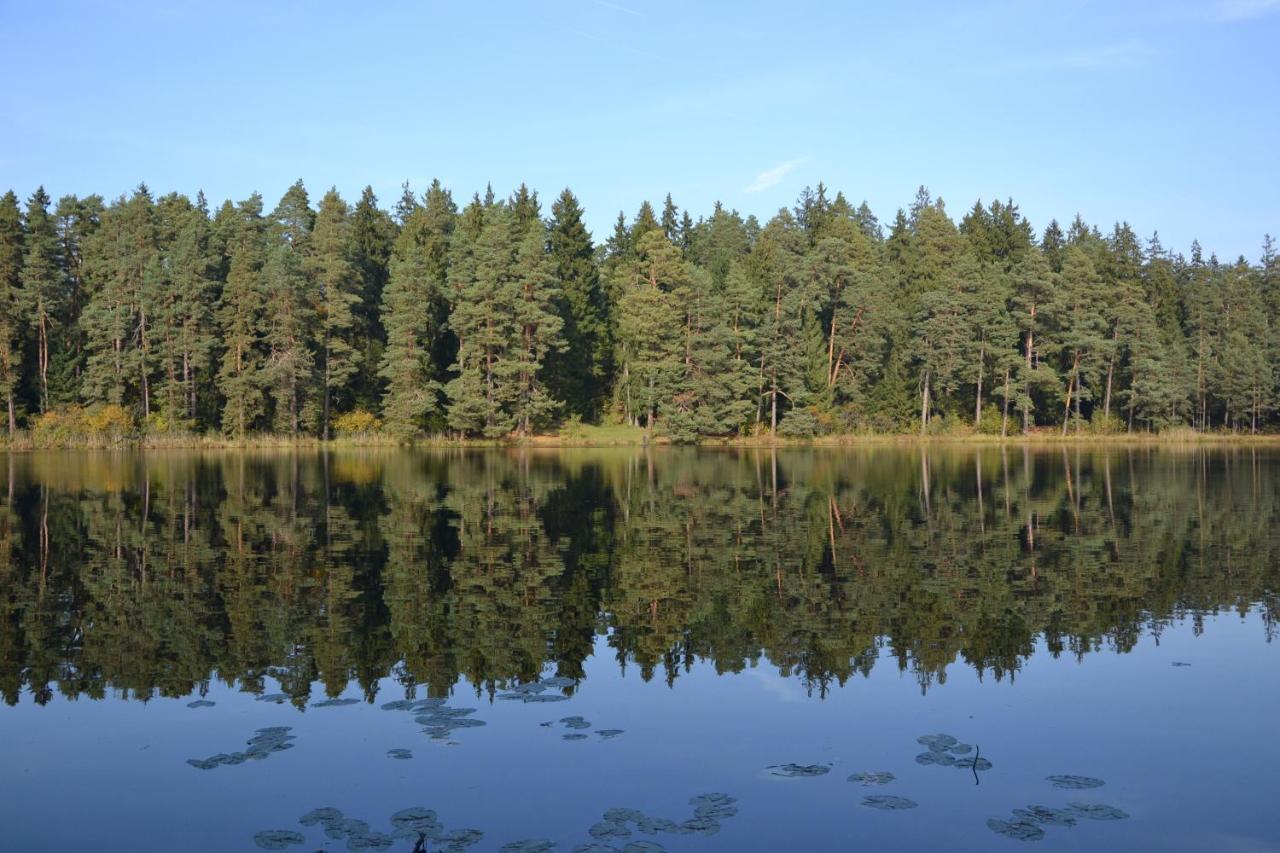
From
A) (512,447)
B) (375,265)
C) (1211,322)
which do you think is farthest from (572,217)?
(1211,322)

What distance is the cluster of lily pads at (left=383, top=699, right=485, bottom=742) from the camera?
1006 centimetres

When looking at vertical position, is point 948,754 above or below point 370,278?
below

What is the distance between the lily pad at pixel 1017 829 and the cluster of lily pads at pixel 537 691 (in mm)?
4785

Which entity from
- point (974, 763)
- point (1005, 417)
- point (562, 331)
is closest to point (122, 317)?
point (562, 331)

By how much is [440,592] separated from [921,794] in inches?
386

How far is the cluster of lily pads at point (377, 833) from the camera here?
749cm

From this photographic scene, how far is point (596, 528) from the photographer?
81.4 ft

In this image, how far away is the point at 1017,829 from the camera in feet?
25.3

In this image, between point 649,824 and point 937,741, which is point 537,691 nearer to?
point 649,824

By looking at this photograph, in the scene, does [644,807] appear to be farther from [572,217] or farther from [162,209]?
[162,209]

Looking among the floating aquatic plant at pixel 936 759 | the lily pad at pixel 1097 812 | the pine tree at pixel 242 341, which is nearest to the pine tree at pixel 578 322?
the pine tree at pixel 242 341

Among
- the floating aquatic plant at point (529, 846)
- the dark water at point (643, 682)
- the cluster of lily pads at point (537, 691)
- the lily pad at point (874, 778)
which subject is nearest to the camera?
the floating aquatic plant at point (529, 846)

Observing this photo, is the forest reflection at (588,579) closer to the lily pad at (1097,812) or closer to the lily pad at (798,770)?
the lily pad at (798,770)

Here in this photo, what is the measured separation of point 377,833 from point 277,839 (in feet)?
2.36
